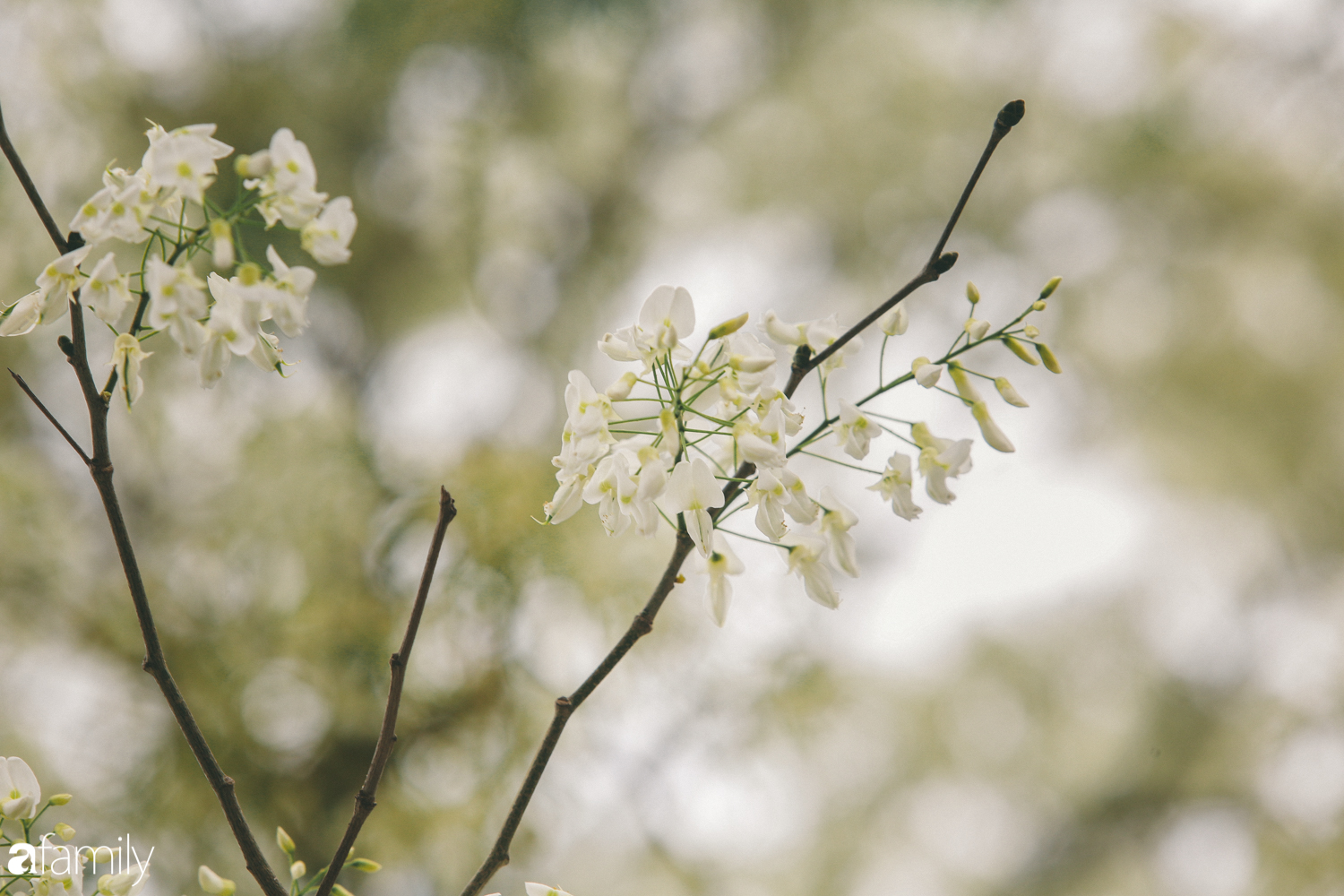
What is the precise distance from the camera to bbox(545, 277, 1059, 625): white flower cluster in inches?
9.5

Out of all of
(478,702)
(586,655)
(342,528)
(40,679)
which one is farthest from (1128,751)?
(40,679)

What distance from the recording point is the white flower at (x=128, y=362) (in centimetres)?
23

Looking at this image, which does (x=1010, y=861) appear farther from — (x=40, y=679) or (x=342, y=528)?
(x=40, y=679)

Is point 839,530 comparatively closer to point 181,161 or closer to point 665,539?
point 181,161

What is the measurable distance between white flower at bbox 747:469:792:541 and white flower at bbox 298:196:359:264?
0.14m

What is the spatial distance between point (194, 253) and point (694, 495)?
6.8 inches

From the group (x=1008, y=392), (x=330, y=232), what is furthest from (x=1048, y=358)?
(x=330, y=232)

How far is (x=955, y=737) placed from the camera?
1.99 m

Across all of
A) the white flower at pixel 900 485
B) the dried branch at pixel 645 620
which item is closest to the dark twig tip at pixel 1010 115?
the dried branch at pixel 645 620

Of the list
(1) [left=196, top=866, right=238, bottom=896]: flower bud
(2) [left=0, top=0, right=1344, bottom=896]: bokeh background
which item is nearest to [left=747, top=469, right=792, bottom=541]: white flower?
(1) [left=196, top=866, right=238, bottom=896]: flower bud

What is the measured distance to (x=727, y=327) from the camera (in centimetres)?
24

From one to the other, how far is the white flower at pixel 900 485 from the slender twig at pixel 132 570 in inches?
8.5

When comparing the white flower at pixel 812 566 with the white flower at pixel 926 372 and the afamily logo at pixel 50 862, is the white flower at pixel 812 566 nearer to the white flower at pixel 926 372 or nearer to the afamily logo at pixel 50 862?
the white flower at pixel 926 372

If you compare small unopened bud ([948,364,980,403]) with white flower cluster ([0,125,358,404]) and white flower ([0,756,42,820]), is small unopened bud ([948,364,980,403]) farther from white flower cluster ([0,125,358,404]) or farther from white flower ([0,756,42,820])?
white flower ([0,756,42,820])
